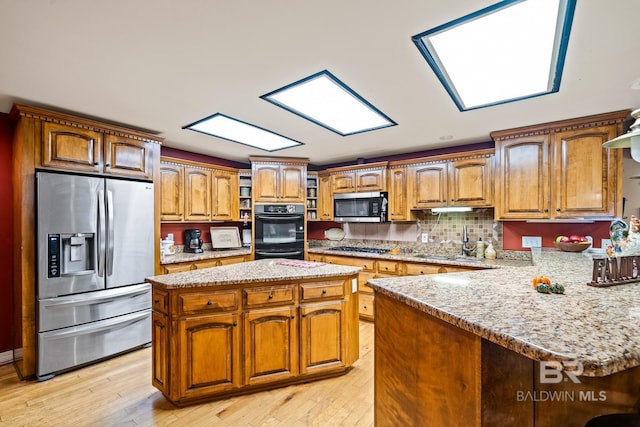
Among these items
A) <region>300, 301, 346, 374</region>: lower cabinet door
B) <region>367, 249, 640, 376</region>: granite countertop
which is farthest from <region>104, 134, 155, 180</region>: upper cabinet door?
<region>367, 249, 640, 376</region>: granite countertop

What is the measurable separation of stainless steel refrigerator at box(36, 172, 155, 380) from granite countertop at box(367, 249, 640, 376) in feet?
8.62

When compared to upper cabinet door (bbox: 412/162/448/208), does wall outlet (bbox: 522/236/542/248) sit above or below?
below

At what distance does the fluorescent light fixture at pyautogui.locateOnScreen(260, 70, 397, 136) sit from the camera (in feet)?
6.88

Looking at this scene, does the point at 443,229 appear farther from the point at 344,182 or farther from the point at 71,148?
the point at 71,148

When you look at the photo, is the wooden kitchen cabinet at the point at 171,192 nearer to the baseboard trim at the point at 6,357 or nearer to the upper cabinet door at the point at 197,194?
the upper cabinet door at the point at 197,194

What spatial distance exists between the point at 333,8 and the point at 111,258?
2.87m

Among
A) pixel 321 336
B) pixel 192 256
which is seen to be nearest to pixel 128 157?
pixel 192 256

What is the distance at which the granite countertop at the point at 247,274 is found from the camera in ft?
6.43

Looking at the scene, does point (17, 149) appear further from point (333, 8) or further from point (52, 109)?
point (333, 8)

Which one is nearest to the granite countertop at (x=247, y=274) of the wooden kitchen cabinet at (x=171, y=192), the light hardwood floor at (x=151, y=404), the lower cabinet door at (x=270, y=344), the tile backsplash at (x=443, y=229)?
the lower cabinet door at (x=270, y=344)

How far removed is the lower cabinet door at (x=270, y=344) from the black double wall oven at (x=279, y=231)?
84.2 inches

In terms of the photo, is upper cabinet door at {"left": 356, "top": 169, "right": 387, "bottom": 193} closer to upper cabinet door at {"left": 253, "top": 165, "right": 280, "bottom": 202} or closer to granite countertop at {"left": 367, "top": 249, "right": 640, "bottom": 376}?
upper cabinet door at {"left": 253, "top": 165, "right": 280, "bottom": 202}

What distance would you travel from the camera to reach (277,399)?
207cm

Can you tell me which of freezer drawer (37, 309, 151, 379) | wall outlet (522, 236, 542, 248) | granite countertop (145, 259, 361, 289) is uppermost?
wall outlet (522, 236, 542, 248)
